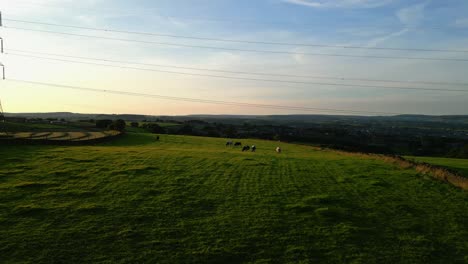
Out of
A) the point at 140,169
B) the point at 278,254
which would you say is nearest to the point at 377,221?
the point at 278,254

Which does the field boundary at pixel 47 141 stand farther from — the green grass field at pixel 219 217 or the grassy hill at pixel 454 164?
the grassy hill at pixel 454 164

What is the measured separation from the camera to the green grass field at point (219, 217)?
12.0 meters

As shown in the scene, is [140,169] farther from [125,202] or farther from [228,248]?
[228,248]

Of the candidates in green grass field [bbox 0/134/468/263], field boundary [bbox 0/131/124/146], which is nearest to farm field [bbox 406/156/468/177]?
green grass field [bbox 0/134/468/263]

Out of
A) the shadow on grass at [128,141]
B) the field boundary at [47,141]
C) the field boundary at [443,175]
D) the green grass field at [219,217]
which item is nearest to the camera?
the green grass field at [219,217]

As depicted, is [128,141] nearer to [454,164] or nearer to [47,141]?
[47,141]

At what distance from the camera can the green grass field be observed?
474 inches

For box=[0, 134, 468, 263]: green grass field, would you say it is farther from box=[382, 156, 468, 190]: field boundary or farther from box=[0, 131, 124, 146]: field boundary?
box=[0, 131, 124, 146]: field boundary

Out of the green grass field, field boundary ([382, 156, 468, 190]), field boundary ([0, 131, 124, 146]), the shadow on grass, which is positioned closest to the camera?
the green grass field

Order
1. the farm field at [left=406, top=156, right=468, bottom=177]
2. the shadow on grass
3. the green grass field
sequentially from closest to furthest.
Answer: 1. the green grass field
2. the farm field at [left=406, top=156, right=468, bottom=177]
3. the shadow on grass

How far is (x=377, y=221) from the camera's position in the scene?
15938mm

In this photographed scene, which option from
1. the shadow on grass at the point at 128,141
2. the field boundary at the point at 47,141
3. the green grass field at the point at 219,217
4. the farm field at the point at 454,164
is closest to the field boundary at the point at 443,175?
the green grass field at the point at 219,217

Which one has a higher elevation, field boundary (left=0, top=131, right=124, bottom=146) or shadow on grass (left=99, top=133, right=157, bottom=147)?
field boundary (left=0, top=131, right=124, bottom=146)

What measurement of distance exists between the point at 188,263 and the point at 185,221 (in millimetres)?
3626
